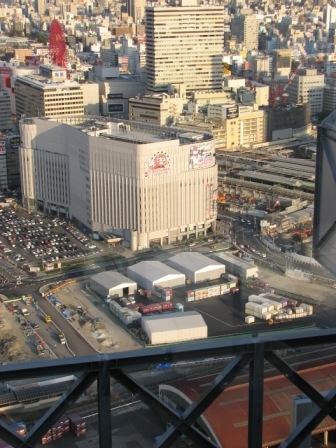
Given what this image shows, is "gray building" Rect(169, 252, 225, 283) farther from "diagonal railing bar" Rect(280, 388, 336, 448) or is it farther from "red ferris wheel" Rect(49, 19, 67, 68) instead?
"red ferris wheel" Rect(49, 19, 67, 68)

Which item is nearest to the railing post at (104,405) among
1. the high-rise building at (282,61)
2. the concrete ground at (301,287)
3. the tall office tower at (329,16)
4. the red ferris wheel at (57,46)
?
the concrete ground at (301,287)

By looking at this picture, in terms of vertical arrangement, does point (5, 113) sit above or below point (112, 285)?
above

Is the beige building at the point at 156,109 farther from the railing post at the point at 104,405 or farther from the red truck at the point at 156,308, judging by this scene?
the railing post at the point at 104,405

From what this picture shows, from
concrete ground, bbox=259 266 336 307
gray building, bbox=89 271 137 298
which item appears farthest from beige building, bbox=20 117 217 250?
concrete ground, bbox=259 266 336 307

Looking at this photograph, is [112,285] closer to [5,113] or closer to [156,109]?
[156,109]

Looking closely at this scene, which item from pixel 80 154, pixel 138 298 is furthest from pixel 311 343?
pixel 80 154

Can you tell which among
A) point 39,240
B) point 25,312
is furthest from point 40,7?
point 25,312
